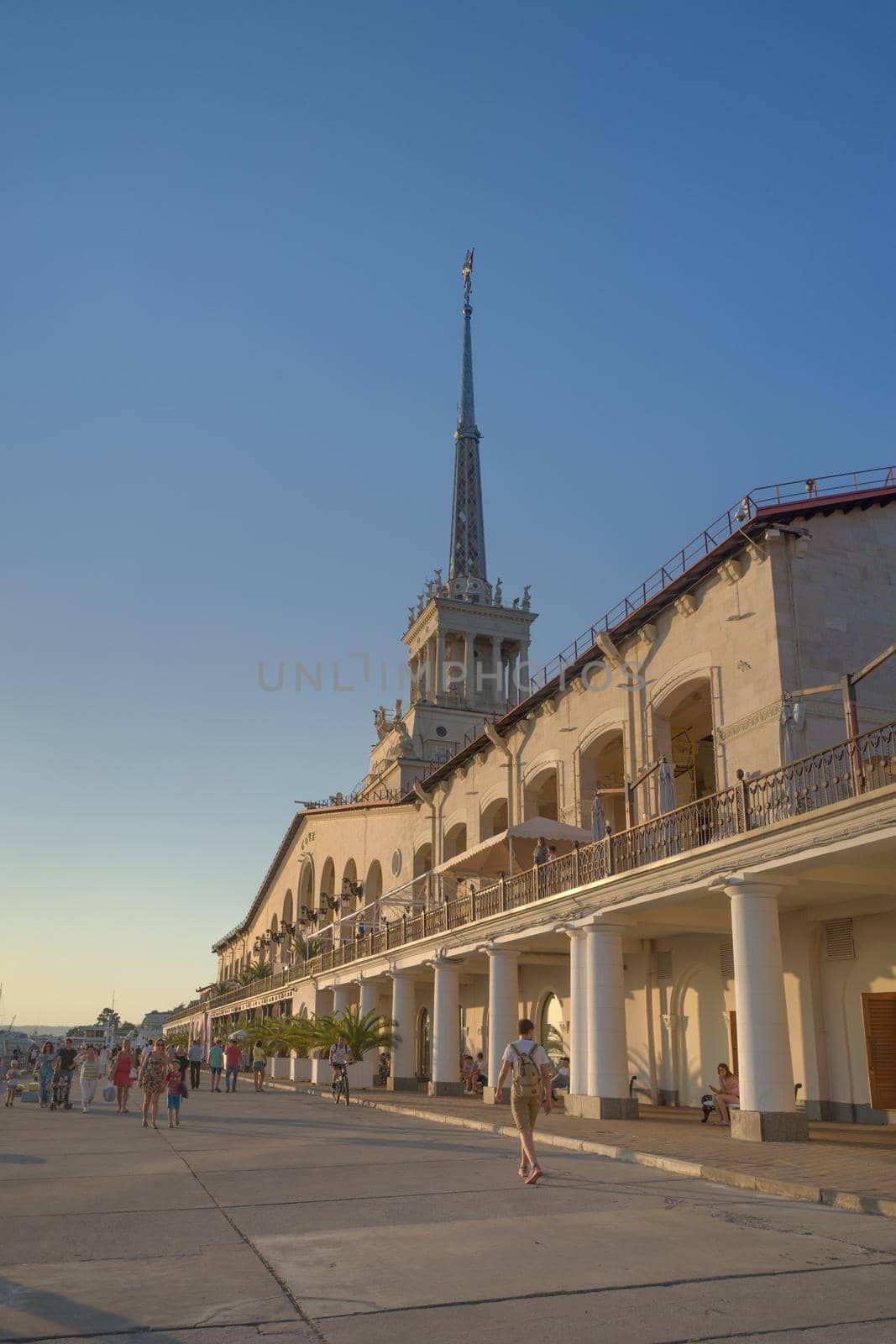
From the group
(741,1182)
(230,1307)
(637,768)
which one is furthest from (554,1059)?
(230,1307)

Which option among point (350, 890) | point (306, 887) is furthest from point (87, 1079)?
point (306, 887)

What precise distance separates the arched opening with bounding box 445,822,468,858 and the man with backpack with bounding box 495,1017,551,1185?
90.9 ft

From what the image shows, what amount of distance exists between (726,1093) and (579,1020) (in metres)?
3.21

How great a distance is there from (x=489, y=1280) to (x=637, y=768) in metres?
18.4

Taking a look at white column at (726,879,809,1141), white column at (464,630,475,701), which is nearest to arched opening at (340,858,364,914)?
white column at (464,630,475,701)

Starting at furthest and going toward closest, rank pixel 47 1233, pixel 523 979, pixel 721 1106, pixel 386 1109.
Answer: pixel 523 979 < pixel 386 1109 < pixel 721 1106 < pixel 47 1233

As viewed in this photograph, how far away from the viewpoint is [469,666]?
75.1 metres

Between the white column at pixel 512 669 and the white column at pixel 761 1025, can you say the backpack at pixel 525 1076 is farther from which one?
the white column at pixel 512 669

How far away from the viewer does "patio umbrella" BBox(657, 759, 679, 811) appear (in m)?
20.4

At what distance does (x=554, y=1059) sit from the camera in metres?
29.2

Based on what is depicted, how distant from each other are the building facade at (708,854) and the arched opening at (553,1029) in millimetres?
99

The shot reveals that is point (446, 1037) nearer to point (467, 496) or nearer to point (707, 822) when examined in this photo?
point (707, 822)

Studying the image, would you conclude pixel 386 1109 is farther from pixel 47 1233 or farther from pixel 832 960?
pixel 47 1233

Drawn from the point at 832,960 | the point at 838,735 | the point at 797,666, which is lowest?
the point at 832,960
